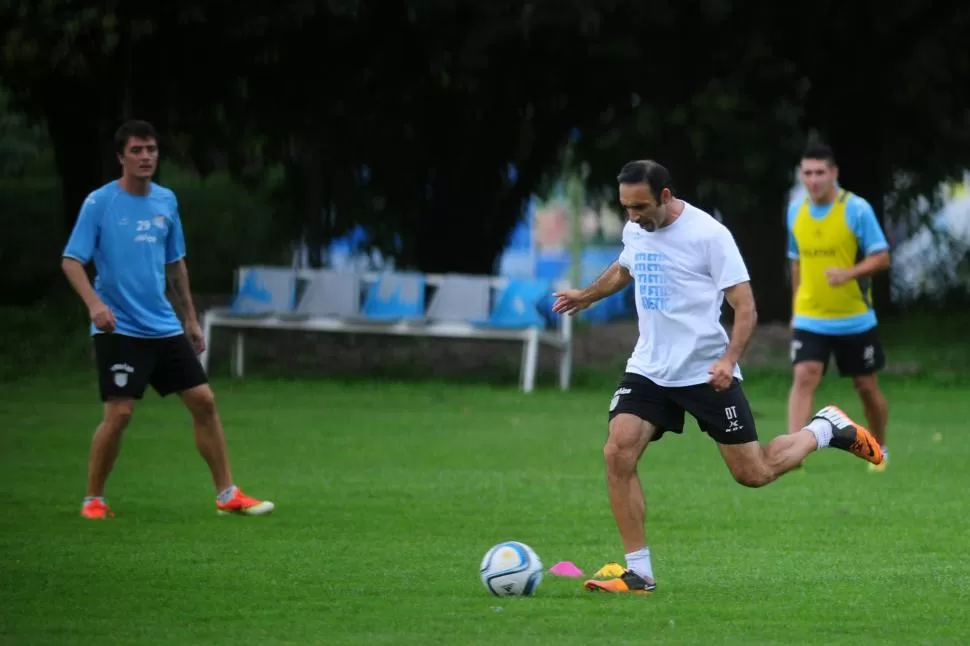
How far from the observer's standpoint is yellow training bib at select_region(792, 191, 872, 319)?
43.8ft

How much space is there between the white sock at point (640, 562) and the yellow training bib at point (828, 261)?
536 cm

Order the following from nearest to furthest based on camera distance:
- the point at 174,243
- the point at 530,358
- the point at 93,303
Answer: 1. the point at 93,303
2. the point at 174,243
3. the point at 530,358

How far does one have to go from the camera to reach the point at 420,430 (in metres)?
16.7

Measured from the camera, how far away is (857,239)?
13.3 metres

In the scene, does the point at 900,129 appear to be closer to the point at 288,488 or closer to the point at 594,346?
the point at 594,346

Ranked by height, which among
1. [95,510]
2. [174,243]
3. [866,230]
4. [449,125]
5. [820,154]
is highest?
[449,125]

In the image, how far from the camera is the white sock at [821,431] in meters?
9.30

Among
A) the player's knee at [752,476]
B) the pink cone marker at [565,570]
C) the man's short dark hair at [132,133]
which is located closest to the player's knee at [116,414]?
the man's short dark hair at [132,133]

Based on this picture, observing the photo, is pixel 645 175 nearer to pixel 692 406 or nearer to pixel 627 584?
pixel 692 406

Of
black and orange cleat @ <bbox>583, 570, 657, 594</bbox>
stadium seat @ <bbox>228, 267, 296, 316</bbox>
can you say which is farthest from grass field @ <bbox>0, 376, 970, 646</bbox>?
stadium seat @ <bbox>228, 267, 296, 316</bbox>

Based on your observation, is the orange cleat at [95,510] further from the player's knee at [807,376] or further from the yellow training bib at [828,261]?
the yellow training bib at [828,261]

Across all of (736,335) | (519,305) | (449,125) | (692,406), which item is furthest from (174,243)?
(449,125)

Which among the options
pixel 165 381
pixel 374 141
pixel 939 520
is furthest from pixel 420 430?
pixel 374 141

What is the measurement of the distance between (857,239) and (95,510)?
572cm
